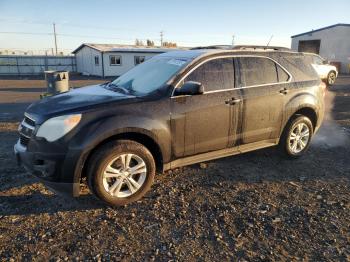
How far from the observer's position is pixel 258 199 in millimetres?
4145

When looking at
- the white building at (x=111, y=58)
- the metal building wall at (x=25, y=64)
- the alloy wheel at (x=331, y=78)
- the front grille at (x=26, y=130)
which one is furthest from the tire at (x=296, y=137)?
the metal building wall at (x=25, y=64)

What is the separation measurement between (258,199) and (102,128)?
7.23 ft

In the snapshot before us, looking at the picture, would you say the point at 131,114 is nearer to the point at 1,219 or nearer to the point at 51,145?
the point at 51,145

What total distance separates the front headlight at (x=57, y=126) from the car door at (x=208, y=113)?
4.03ft

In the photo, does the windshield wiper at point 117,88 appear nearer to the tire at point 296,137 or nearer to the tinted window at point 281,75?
the tinted window at point 281,75

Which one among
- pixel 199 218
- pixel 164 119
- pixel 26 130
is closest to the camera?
pixel 199 218

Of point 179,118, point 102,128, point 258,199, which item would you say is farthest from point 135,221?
point 258,199

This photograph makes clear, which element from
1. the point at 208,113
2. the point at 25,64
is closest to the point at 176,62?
the point at 208,113

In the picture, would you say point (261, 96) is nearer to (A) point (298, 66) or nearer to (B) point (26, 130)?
(A) point (298, 66)

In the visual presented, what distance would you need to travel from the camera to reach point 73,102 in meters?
3.86

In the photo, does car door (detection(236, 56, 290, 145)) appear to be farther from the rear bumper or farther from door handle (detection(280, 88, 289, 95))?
the rear bumper

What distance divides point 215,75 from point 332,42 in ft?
113

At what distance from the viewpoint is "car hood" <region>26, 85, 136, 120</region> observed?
11.9ft

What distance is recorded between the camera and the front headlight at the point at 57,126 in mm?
3479
